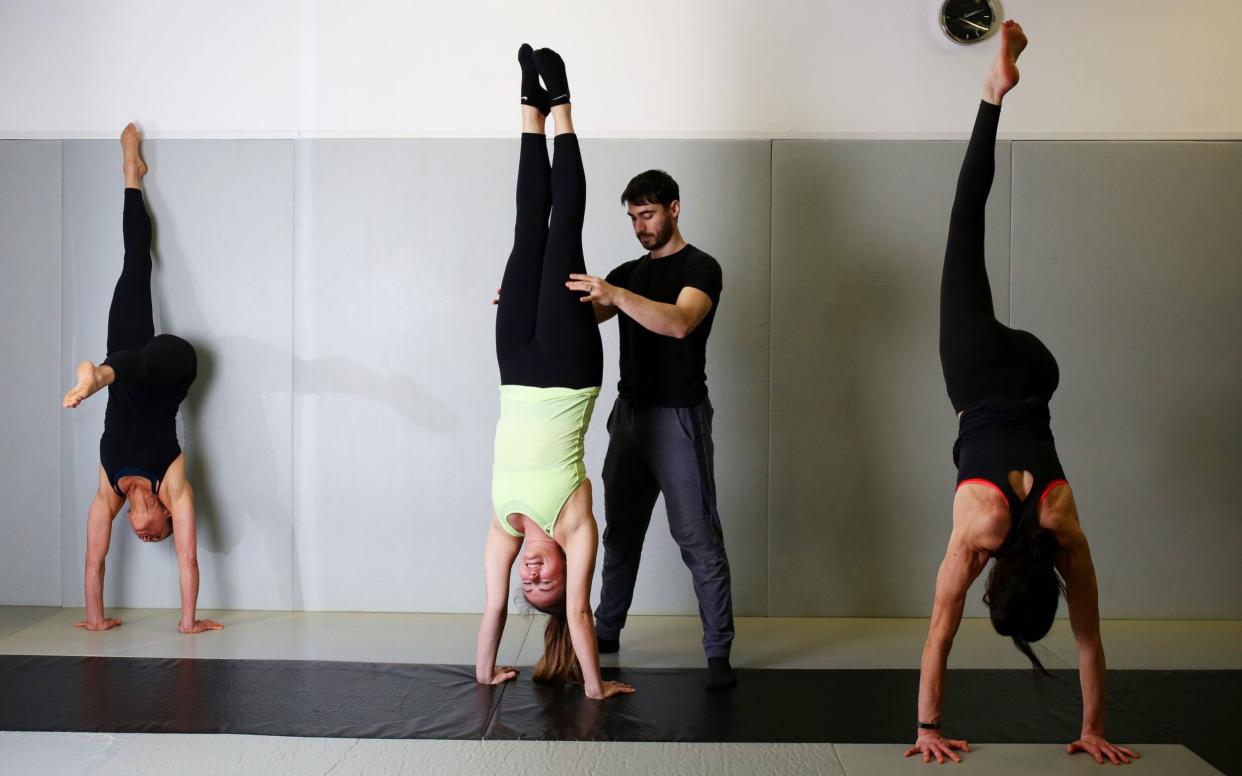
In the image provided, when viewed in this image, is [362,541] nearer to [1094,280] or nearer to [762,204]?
[762,204]

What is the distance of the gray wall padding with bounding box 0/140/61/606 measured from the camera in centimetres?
451

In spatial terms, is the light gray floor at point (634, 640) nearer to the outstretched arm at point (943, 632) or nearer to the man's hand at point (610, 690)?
the man's hand at point (610, 690)

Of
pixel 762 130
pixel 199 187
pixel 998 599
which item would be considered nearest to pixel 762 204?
pixel 762 130

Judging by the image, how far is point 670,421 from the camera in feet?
11.8

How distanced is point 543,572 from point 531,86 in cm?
168

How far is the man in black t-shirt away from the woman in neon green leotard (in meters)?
0.30

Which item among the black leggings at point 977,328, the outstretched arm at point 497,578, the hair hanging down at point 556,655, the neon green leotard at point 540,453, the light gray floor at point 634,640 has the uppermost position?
the black leggings at point 977,328

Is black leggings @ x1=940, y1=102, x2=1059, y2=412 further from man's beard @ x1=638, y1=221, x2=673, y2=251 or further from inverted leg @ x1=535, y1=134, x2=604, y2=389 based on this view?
inverted leg @ x1=535, y1=134, x2=604, y2=389

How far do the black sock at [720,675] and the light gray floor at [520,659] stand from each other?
0.24m

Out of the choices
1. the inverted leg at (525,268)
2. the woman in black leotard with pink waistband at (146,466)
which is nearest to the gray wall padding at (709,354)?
the woman in black leotard with pink waistband at (146,466)

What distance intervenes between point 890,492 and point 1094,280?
4.40ft

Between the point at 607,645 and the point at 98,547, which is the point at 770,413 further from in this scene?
the point at 98,547

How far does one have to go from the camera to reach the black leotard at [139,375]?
411 cm

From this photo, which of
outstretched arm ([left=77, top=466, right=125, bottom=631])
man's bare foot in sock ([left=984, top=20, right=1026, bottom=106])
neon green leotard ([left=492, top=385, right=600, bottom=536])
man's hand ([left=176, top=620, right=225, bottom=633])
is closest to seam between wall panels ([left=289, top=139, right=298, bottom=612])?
man's hand ([left=176, top=620, right=225, bottom=633])
